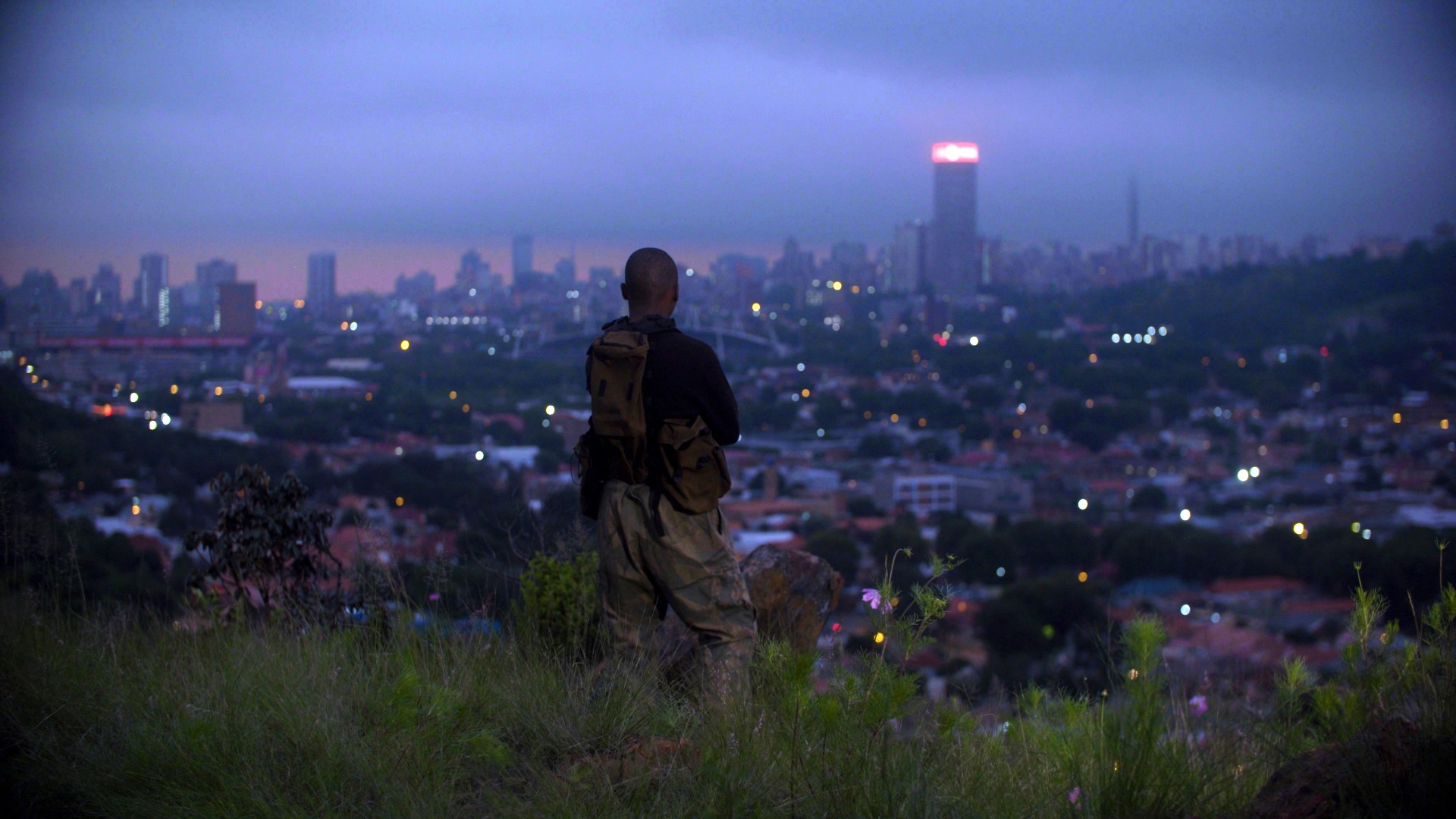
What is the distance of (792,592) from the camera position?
4.99 meters

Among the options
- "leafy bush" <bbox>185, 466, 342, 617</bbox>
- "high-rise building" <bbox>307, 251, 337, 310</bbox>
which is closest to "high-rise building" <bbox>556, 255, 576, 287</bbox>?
"high-rise building" <bbox>307, 251, 337, 310</bbox>

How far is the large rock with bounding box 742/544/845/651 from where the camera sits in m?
4.83

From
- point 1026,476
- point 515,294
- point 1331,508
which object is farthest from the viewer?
point 515,294

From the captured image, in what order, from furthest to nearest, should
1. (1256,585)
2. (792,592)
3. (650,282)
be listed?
(1256,585), (792,592), (650,282)

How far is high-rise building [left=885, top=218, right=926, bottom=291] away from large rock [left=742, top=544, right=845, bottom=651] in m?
55.8

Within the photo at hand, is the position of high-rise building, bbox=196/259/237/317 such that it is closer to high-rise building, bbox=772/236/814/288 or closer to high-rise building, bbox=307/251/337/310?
high-rise building, bbox=307/251/337/310

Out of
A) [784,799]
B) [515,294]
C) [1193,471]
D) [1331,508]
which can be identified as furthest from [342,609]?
[515,294]

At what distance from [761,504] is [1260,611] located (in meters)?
8.68

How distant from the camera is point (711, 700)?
3.48m

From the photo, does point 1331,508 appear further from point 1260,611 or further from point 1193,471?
point 1260,611

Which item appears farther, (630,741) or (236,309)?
(236,309)

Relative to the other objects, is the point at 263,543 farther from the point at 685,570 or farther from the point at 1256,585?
the point at 1256,585

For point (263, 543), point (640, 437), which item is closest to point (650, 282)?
point (640, 437)

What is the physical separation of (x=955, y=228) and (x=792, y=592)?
63.0 m
